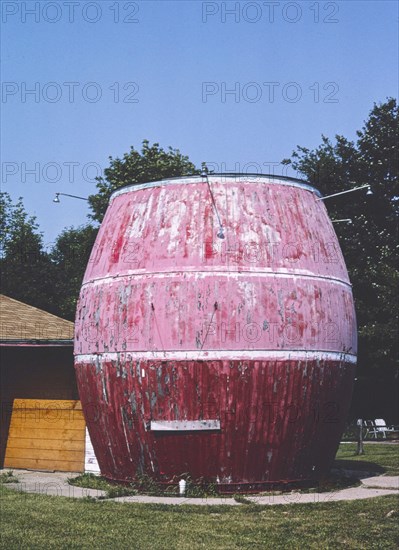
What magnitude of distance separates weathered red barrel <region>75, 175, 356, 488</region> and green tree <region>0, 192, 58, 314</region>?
42636 millimetres

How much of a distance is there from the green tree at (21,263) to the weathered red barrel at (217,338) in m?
42.6

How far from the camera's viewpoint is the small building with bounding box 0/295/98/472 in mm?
17047

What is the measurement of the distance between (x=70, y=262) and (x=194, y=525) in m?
51.3

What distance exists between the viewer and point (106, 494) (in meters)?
12.7

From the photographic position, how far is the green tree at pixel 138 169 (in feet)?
128

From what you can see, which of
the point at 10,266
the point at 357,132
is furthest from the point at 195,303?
the point at 10,266

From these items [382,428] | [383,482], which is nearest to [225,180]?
[383,482]

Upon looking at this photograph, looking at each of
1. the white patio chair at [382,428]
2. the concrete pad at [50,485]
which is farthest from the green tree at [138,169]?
the concrete pad at [50,485]

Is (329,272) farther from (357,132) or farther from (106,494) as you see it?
(357,132)

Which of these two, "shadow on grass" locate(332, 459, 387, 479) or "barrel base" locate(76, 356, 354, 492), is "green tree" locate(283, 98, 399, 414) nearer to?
"shadow on grass" locate(332, 459, 387, 479)

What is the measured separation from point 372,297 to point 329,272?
18373 millimetres

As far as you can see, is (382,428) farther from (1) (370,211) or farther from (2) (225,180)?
(2) (225,180)

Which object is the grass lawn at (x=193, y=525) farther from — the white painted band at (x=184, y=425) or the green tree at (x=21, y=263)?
the green tree at (x=21, y=263)

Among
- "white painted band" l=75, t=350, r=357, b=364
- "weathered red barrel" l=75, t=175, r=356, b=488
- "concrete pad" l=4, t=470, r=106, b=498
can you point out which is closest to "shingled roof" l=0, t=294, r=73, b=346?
"concrete pad" l=4, t=470, r=106, b=498
